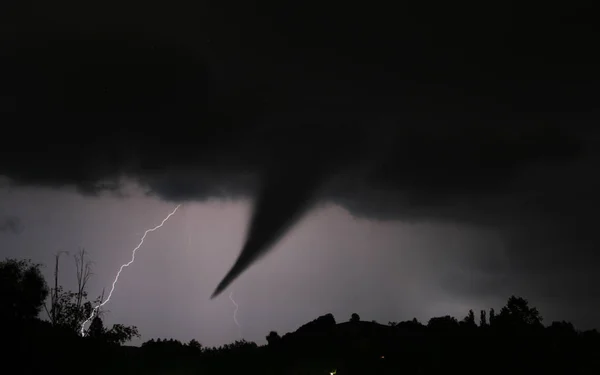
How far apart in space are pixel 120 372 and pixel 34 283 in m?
14.5

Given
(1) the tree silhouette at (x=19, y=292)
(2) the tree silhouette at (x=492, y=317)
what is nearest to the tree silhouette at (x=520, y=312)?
(2) the tree silhouette at (x=492, y=317)

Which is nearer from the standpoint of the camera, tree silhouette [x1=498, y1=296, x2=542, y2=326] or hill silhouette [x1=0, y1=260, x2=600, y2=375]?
hill silhouette [x1=0, y1=260, x2=600, y2=375]

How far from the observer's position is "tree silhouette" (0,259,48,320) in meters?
47.7

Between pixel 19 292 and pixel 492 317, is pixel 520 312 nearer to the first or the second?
pixel 492 317

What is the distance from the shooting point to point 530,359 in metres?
63.3

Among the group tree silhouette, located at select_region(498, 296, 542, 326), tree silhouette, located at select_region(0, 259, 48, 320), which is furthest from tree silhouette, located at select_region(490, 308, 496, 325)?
tree silhouette, located at select_region(0, 259, 48, 320)

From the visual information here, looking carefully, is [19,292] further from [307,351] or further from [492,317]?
[492,317]

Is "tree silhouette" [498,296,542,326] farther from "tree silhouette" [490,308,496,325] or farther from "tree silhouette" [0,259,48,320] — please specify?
"tree silhouette" [0,259,48,320]

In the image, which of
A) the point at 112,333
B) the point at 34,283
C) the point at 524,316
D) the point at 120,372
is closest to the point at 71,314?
the point at 112,333

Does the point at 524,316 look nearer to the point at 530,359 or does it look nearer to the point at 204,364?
the point at 530,359

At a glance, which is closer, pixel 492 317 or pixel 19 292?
pixel 19 292

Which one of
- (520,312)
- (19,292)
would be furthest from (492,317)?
(19,292)

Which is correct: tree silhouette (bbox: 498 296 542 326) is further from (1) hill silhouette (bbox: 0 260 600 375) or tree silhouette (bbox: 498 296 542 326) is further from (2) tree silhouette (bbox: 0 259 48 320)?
(2) tree silhouette (bbox: 0 259 48 320)

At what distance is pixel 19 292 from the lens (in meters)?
49.8
